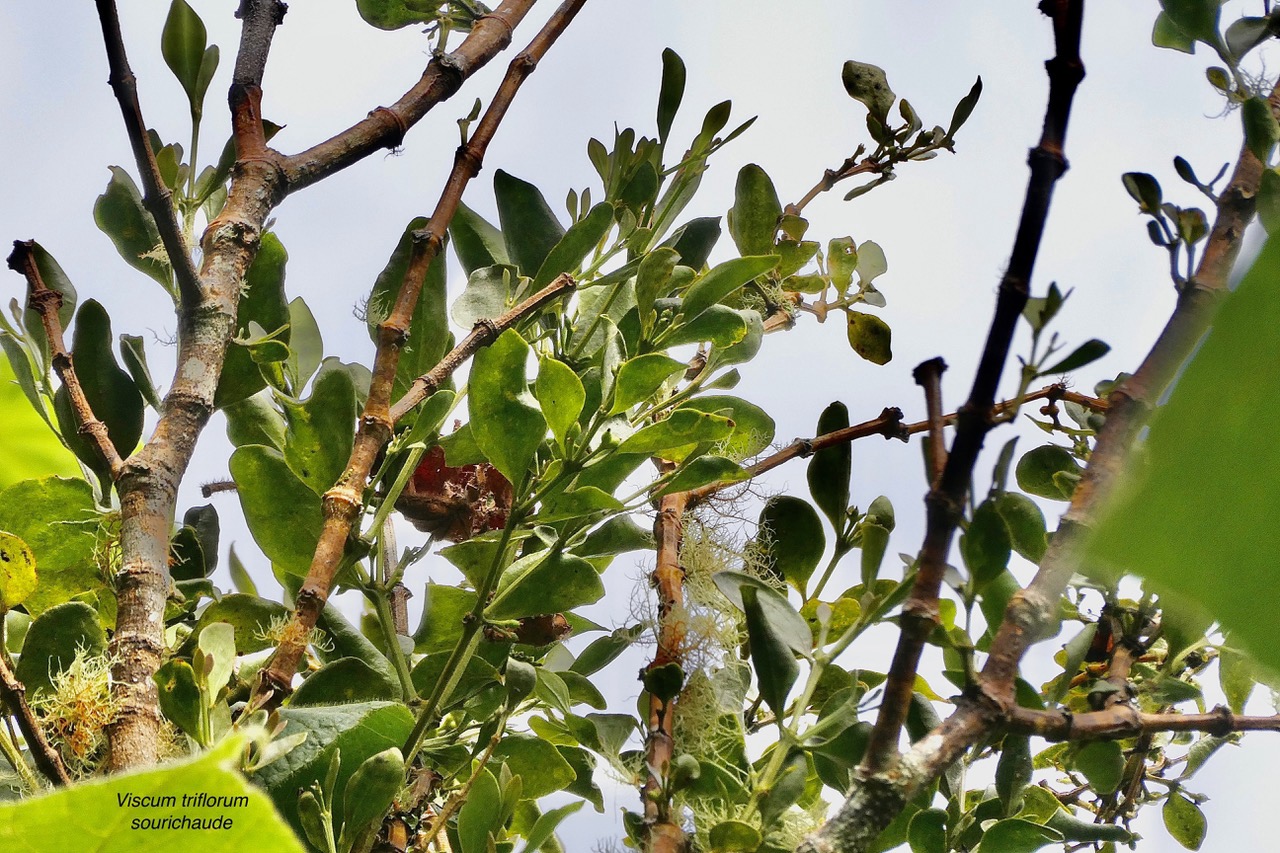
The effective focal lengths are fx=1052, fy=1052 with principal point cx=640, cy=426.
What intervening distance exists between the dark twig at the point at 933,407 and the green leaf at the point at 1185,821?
1.93 feet

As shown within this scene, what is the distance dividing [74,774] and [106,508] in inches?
6.5

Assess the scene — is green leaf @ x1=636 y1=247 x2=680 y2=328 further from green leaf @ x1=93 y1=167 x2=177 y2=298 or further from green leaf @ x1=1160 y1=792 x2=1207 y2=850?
green leaf @ x1=1160 y1=792 x2=1207 y2=850

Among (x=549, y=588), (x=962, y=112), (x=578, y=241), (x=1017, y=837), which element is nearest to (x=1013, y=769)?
(x=1017, y=837)

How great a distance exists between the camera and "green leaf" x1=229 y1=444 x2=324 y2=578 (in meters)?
0.56

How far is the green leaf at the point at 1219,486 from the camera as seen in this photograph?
0.11 meters

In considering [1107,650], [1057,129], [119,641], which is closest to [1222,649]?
[1107,650]

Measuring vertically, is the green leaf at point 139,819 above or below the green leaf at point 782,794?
above

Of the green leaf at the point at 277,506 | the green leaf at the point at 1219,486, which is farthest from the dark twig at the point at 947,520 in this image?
the green leaf at the point at 277,506

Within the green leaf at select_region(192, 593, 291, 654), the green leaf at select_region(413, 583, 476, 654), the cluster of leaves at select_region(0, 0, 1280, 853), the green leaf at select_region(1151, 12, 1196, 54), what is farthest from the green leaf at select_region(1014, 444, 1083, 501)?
the green leaf at select_region(192, 593, 291, 654)

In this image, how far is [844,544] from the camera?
0.62 metres

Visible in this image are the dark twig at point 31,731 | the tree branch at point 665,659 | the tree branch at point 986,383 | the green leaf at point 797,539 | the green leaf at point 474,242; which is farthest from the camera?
the green leaf at point 474,242

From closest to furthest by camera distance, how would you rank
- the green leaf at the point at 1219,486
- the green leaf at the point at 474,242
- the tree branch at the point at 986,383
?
the green leaf at the point at 1219,486, the tree branch at the point at 986,383, the green leaf at the point at 474,242

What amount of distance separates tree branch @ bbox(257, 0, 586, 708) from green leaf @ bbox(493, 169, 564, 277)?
48mm

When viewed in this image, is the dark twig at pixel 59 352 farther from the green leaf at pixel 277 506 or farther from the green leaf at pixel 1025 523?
the green leaf at pixel 1025 523
